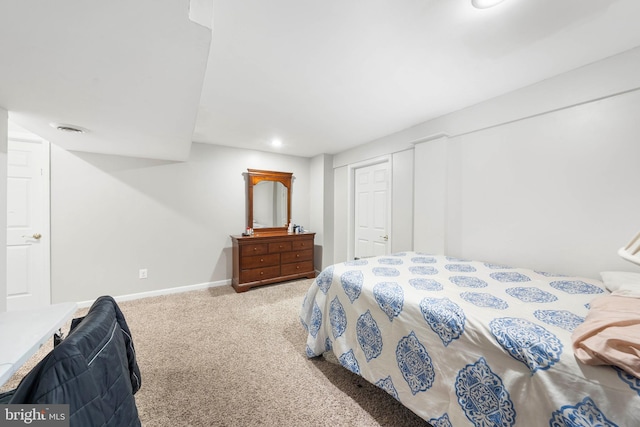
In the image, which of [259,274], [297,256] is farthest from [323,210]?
[259,274]

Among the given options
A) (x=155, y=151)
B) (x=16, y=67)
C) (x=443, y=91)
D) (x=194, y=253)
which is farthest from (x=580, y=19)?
(x=194, y=253)

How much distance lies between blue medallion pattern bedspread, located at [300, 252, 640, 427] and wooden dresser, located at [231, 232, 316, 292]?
1.79 metres

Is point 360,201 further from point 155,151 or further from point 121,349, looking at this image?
point 121,349

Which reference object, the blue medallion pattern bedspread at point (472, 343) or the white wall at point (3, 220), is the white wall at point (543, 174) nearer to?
the blue medallion pattern bedspread at point (472, 343)

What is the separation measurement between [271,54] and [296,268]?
3.08m

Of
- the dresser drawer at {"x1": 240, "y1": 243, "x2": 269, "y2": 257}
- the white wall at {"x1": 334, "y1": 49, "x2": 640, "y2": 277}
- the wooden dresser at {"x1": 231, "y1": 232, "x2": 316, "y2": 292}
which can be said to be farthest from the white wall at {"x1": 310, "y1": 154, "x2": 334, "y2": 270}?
the white wall at {"x1": 334, "y1": 49, "x2": 640, "y2": 277}

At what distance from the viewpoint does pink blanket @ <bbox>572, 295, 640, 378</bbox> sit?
74cm

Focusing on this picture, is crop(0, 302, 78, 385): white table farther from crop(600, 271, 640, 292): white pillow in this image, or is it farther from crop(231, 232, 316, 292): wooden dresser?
crop(600, 271, 640, 292): white pillow

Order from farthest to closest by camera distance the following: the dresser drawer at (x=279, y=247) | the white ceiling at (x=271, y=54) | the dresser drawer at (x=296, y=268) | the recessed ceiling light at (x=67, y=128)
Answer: the dresser drawer at (x=296, y=268) < the dresser drawer at (x=279, y=247) < the recessed ceiling light at (x=67, y=128) < the white ceiling at (x=271, y=54)

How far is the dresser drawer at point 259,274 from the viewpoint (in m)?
3.43

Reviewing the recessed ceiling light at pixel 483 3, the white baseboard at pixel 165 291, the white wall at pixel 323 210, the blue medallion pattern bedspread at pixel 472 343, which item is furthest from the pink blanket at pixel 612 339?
the white baseboard at pixel 165 291

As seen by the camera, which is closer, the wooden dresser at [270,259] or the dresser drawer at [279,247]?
the wooden dresser at [270,259]

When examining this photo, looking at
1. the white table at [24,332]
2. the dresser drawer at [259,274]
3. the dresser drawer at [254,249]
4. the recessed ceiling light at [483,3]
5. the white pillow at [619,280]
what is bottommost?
the dresser drawer at [259,274]

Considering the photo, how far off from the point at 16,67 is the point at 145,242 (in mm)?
2498
